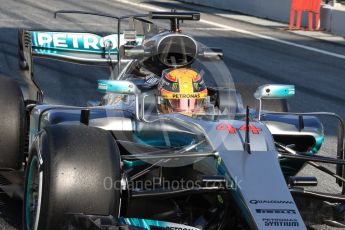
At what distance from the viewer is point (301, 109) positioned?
11391 mm

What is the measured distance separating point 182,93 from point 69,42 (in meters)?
2.75

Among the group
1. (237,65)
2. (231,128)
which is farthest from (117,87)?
(237,65)

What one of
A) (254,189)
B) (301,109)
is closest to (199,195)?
(254,189)

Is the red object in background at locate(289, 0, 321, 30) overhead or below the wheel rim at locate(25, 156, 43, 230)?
below

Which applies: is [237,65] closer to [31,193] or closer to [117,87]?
[117,87]

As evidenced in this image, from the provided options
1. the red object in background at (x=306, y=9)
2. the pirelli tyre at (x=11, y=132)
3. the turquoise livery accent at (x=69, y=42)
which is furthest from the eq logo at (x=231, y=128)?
the red object in background at (x=306, y=9)

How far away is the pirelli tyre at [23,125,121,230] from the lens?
4.61 metres

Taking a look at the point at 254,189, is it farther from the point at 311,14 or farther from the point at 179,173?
the point at 311,14

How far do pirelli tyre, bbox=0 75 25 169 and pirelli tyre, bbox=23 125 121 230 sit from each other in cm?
138

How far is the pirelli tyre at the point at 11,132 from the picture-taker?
6281 mm

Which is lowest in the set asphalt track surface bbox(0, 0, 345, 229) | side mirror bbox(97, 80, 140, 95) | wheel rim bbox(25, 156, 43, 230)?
asphalt track surface bbox(0, 0, 345, 229)

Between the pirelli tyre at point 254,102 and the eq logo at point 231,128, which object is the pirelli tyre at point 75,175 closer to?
the eq logo at point 231,128

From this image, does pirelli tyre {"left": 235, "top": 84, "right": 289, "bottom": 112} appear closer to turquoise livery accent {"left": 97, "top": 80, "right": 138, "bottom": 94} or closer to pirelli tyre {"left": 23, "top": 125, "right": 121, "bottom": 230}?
turquoise livery accent {"left": 97, "top": 80, "right": 138, "bottom": 94}

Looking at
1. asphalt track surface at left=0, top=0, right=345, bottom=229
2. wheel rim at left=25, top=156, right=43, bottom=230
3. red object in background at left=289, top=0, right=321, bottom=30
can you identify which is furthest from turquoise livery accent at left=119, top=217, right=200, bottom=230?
red object in background at left=289, top=0, right=321, bottom=30
